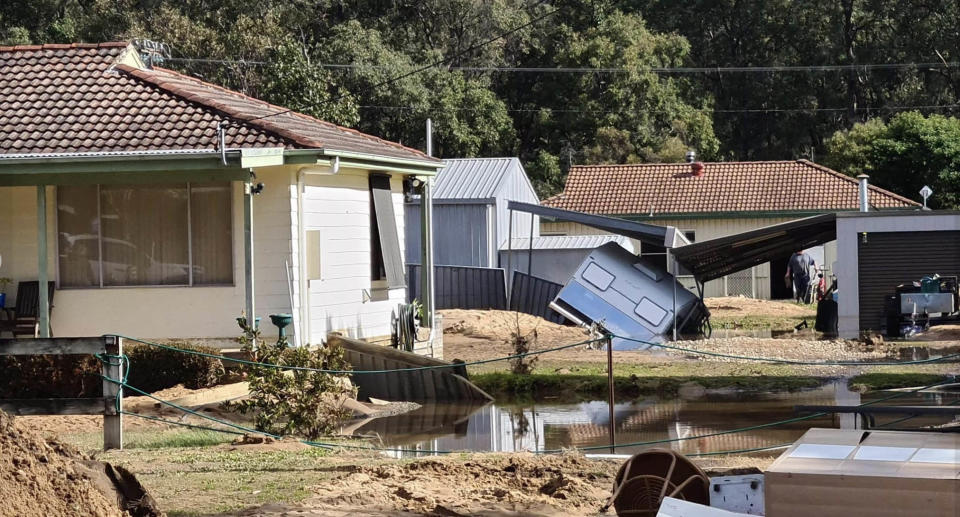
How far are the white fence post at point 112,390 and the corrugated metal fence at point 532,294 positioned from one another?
19.0m

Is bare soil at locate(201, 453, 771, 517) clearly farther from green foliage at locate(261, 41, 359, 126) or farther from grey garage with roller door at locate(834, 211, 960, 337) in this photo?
green foliage at locate(261, 41, 359, 126)

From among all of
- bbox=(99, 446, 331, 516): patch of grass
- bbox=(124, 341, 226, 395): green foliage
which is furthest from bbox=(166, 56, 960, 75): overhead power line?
bbox=(99, 446, 331, 516): patch of grass

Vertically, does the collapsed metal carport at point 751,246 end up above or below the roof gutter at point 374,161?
below

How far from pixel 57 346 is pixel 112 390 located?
0.64 meters

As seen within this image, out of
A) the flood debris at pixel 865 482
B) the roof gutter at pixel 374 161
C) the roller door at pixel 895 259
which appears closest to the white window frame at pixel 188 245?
the roof gutter at pixel 374 161

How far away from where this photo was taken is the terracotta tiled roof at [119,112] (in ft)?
55.3

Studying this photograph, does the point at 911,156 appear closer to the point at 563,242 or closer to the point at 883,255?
the point at 563,242

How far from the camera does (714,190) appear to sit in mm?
41062

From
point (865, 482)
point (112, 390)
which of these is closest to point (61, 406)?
point (112, 390)

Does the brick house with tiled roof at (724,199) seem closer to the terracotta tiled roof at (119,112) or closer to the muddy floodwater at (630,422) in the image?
the terracotta tiled roof at (119,112)

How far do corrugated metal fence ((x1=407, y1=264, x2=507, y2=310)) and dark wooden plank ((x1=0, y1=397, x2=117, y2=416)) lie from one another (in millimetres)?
19907

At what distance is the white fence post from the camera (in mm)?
10734

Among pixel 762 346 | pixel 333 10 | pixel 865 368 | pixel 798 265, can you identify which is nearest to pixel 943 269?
pixel 762 346

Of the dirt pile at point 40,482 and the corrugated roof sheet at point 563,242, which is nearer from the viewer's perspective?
the dirt pile at point 40,482
